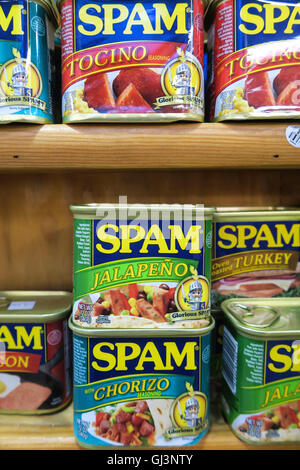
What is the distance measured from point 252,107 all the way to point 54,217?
705 mm

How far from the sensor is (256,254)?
3.24 feet

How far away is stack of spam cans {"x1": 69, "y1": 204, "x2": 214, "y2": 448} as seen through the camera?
0.78 metres

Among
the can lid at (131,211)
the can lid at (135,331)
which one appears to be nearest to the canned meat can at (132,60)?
the can lid at (131,211)

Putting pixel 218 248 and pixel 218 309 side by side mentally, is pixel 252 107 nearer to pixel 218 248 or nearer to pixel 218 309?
pixel 218 248

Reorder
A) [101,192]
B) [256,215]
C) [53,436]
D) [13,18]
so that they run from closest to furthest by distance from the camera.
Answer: [13,18] → [53,436] → [256,215] → [101,192]

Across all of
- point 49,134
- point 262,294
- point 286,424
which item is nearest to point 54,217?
point 49,134

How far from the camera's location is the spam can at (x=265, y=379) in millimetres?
797

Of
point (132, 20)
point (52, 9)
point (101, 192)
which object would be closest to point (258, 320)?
point (101, 192)

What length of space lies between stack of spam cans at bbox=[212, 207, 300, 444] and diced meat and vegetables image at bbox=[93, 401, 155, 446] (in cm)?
21

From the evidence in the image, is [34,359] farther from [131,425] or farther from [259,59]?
[259,59]

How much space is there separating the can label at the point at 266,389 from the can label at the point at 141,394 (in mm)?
87

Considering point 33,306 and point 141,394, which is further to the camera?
point 33,306

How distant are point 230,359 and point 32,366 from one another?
0.51 m

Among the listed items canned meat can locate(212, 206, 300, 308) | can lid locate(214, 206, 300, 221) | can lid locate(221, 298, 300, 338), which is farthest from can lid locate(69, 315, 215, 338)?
→ can lid locate(214, 206, 300, 221)
